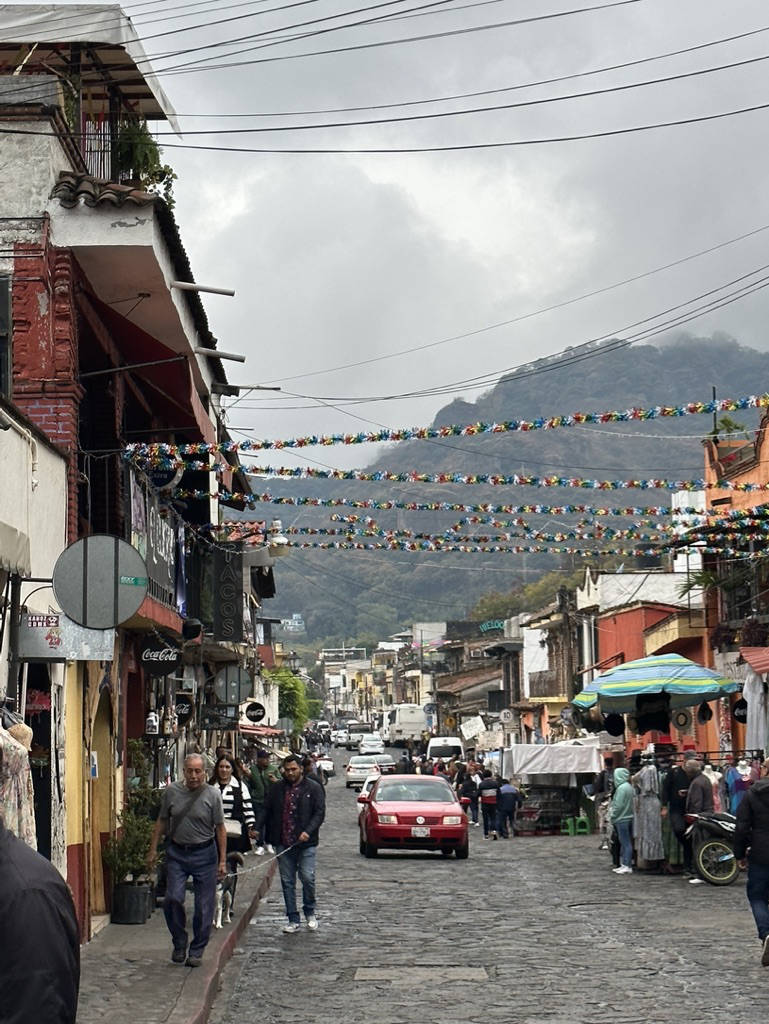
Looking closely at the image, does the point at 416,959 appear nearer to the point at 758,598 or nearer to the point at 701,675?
the point at 701,675

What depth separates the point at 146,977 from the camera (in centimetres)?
1309

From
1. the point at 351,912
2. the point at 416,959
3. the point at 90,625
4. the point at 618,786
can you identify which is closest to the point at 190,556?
the point at 618,786

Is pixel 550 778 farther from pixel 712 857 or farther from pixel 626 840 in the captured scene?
pixel 712 857

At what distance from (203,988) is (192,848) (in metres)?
1.83

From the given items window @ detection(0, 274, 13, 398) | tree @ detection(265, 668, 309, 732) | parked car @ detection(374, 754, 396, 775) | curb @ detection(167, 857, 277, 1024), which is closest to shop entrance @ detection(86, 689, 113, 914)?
curb @ detection(167, 857, 277, 1024)

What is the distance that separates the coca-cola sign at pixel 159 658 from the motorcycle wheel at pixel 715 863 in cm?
773

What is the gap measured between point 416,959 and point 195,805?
245 cm

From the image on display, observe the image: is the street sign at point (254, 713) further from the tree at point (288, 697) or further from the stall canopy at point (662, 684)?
the tree at point (288, 697)

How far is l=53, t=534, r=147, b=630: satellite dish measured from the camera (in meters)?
11.6

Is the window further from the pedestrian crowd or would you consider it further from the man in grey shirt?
the pedestrian crowd

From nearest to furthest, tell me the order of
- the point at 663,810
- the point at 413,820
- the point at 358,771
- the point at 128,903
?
the point at 128,903 → the point at 663,810 → the point at 413,820 → the point at 358,771

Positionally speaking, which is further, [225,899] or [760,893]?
[225,899]

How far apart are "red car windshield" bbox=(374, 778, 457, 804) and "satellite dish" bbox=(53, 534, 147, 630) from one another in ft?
62.6

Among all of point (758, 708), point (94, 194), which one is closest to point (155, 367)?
point (94, 194)
